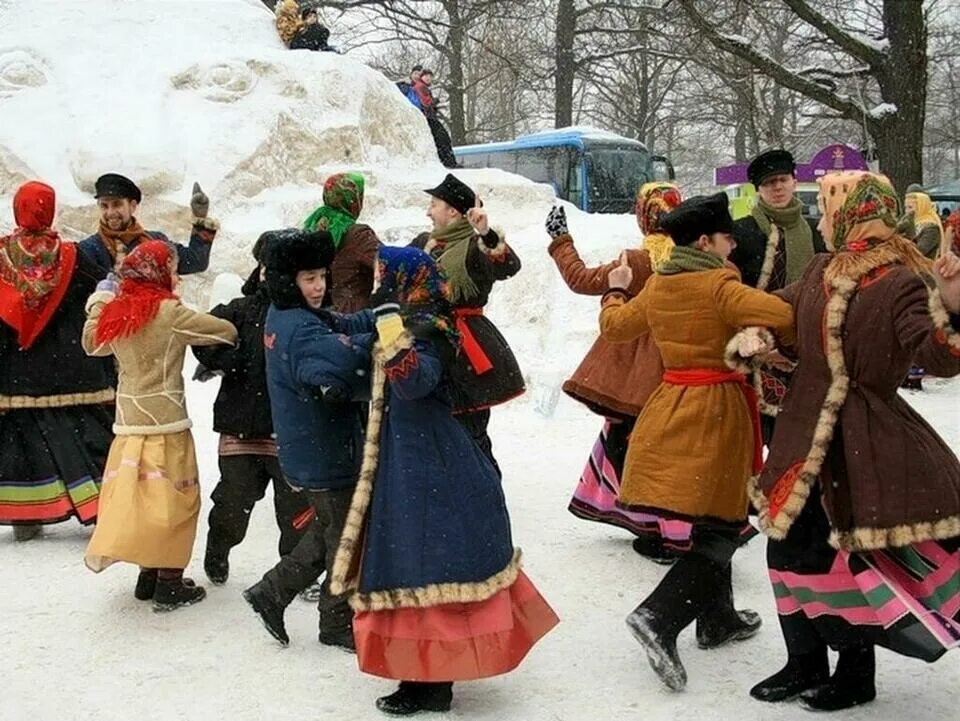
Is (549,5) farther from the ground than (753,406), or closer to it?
farther from the ground

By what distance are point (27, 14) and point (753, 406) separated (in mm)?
10918

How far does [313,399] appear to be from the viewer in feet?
12.5

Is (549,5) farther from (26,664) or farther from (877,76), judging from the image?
(26,664)

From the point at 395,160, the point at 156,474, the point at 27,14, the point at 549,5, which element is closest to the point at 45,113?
the point at 27,14

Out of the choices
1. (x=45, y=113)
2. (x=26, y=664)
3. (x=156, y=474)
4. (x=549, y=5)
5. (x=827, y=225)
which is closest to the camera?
(x=827, y=225)

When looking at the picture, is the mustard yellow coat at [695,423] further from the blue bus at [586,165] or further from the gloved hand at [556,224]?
the blue bus at [586,165]

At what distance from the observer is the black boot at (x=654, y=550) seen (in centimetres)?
519

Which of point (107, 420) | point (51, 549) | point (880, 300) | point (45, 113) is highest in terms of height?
point (45, 113)

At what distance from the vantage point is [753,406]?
3.92 m

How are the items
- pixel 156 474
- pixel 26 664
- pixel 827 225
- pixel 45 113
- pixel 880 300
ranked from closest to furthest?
1. pixel 880 300
2. pixel 827 225
3. pixel 26 664
4. pixel 156 474
5. pixel 45 113

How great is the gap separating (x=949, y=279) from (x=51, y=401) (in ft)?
14.8

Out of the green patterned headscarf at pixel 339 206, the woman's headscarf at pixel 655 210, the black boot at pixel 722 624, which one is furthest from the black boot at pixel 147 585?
the woman's headscarf at pixel 655 210

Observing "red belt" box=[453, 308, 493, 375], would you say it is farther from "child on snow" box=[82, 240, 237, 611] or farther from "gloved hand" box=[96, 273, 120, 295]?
"gloved hand" box=[96, 273, 120, 295]

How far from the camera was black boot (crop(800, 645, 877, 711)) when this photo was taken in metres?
3.49
